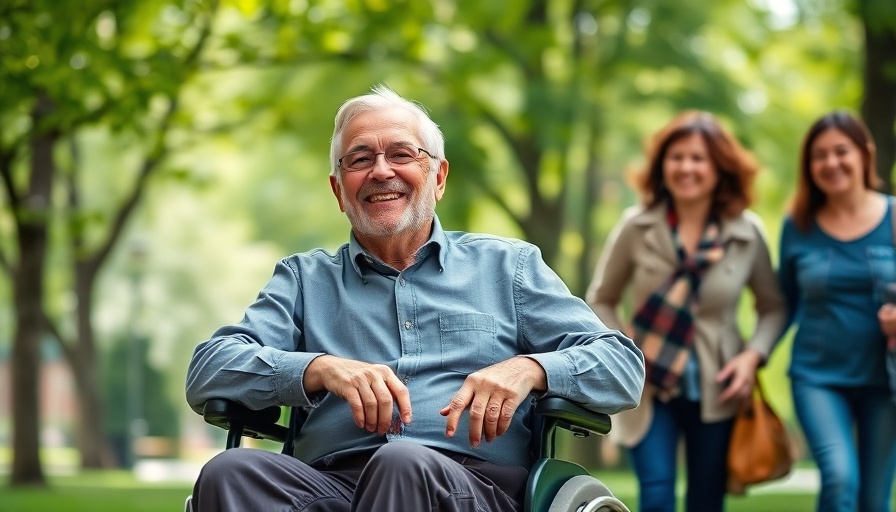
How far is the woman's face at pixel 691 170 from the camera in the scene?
5367 millimetres

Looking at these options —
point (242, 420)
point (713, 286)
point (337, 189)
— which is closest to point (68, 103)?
point (713, 286)

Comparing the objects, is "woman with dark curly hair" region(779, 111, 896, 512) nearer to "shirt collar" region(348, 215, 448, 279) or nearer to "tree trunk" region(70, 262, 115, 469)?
"shirt collar" region(348, 215, 448, 279)

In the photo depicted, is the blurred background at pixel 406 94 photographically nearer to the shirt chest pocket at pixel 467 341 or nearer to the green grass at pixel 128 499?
the green grass at pixel 128 499

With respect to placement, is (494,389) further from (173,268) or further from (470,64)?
(173,268)

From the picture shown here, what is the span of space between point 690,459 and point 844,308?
83 centimetres

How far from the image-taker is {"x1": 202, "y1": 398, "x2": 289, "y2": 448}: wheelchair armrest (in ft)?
10.9

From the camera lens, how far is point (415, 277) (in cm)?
362

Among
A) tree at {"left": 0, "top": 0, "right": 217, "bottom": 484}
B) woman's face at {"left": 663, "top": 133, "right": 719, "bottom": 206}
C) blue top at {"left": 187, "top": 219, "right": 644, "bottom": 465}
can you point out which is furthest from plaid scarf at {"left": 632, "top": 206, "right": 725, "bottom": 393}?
tree at {"left": 0, "top": 0, "right": 217, "bottom": 484}

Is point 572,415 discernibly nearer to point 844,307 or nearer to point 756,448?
point 756,448

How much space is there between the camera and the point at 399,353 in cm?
351

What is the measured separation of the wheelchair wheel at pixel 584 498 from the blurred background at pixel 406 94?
6.53m

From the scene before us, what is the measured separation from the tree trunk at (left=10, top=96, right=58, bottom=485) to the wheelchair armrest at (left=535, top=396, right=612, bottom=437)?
37.2ft

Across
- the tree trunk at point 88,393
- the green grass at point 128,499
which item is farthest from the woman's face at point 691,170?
the tree trunk at point 88,393

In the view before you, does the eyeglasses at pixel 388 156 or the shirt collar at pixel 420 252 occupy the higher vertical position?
the eyeglasses at pixel 388 156
